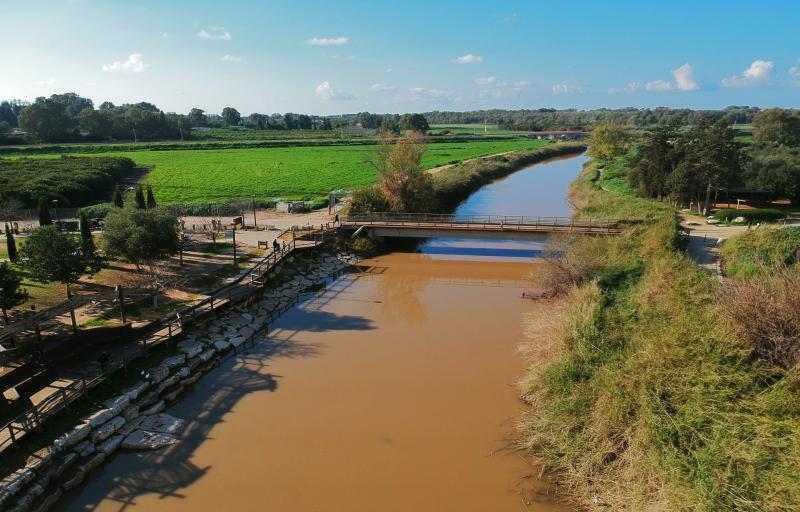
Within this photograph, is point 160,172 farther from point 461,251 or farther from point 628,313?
point 628,313

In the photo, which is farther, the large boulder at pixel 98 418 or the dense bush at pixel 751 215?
the dense bush at pixel 751 215

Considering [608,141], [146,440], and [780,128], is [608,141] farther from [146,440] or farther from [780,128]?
[146,440]

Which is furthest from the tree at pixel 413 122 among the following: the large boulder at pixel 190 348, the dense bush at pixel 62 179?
the large boulder at pixel 190 348

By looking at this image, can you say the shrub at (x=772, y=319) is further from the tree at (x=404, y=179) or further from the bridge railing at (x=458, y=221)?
the tree at (x=404, y=179)

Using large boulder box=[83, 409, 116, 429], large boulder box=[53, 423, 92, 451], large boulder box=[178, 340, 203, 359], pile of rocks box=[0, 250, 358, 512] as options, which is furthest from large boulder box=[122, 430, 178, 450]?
large boulder box=[178, 340, 203, 359]

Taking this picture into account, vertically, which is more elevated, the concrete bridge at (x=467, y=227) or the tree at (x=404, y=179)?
the tree at (x=404, y=179)

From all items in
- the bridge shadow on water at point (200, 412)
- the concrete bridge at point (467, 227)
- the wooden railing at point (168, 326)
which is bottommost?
the bridge shadow on water at point (200, 412)

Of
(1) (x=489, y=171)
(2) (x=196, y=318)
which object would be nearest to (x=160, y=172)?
(1) (x=489, y=171)

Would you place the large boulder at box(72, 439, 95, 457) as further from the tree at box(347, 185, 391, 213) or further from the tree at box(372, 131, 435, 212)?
the tree at box(372, 131, 435, 212)
